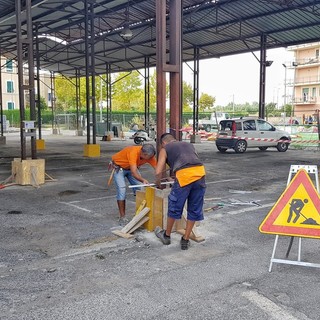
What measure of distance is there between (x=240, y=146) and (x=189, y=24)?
6.88 meters

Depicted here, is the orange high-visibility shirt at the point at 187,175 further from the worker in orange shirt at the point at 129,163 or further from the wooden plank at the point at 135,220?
the wooden plank at the point at 135,220

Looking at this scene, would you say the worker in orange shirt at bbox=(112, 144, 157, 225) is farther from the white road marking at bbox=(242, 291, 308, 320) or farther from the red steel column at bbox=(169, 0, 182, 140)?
the white road marking at bbox=(242, 291, 308, 320)

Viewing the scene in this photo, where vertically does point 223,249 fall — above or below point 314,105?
below

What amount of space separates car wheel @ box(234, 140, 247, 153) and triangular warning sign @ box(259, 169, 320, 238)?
14.7m

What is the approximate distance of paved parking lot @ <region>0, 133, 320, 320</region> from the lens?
3.73 metres

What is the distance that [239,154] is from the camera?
747 inches

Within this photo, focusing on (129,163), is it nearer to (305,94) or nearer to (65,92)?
(65,92)

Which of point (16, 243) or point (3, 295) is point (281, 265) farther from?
point (16, 243)

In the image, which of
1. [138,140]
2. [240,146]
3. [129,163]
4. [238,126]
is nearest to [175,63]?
[129,163]

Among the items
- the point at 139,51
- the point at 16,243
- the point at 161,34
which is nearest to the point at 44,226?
the point at 16,243

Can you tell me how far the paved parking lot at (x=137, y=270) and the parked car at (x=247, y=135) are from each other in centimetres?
1083

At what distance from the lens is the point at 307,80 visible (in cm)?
6400

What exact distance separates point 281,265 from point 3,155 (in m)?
16.0

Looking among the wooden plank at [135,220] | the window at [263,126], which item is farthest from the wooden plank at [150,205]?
the window at [263,126]
